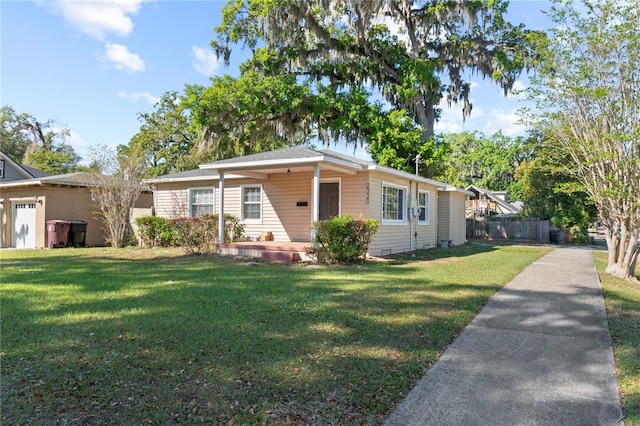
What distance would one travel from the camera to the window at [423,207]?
16.2 m

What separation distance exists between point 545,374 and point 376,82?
58.3ft

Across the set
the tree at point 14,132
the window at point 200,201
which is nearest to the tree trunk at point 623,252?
the window at point 200,201

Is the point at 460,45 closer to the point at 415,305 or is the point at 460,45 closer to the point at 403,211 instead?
the point at 403,211

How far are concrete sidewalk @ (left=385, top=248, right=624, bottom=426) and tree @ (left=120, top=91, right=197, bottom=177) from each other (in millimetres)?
26704

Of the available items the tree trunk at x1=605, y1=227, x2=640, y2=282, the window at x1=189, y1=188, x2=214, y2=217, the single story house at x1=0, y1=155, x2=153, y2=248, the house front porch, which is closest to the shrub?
the house front porch

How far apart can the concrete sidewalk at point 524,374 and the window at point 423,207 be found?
9919 millimetres

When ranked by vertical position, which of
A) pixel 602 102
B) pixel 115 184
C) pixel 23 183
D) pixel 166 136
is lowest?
pixel 115 184

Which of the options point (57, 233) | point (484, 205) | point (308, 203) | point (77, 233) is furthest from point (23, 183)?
point (484, 205)

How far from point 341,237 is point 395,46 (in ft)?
40.7

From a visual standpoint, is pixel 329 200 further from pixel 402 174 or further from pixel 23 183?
pixel 23 183

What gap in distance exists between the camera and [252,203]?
14844mm

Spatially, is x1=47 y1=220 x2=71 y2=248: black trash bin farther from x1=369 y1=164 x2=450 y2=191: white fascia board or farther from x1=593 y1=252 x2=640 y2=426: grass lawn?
x1=593 y1=252 x2=640 y2=426: grass lawn

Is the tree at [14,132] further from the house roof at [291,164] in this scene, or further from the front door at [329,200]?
the front door at [329,200]

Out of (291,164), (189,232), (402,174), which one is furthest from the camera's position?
(402,174)
